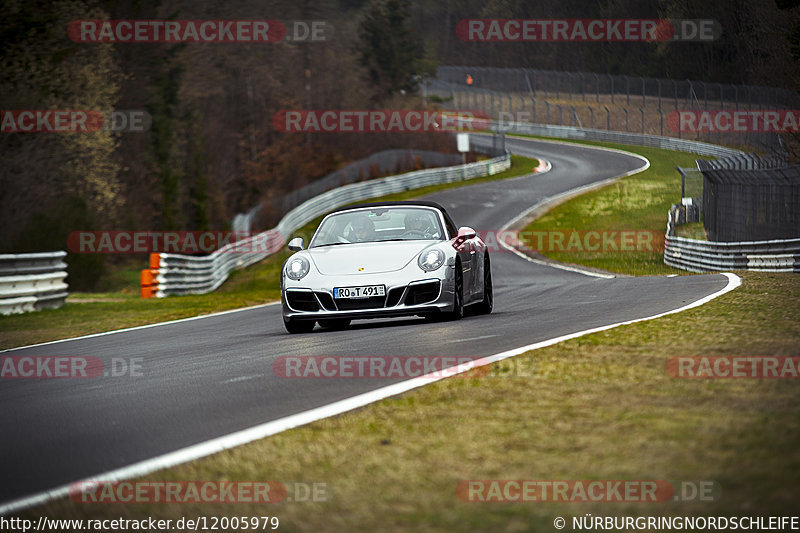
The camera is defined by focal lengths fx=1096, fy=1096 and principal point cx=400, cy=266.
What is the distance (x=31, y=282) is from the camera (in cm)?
A: 2009

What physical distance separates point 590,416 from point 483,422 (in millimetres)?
564

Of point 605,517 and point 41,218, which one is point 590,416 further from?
point 41,218

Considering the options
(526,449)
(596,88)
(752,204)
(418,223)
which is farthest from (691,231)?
(596,88)

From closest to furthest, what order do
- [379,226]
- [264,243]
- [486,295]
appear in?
[379,226], [486,295], [264,243]

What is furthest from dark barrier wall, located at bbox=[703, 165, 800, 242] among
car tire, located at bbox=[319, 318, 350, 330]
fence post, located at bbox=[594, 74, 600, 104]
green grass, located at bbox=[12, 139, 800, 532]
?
fence post, located at bbox=[594, 74, 600, 104]

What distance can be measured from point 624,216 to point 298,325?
114 feet

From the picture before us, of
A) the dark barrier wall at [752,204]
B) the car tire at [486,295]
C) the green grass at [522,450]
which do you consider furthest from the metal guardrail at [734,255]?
the green grass at [522,450]

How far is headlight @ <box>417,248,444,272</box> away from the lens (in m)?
12.0

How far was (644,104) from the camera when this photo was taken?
3174 inches

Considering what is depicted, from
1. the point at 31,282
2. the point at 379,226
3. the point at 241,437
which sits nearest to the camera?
the point at 241,437

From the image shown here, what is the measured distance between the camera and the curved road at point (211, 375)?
19.9ft

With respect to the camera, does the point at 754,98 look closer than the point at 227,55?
No

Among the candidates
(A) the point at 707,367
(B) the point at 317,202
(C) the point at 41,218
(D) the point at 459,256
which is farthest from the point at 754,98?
(A) the point at 707,367

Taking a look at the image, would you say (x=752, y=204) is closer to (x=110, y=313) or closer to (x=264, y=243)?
(x=110, y=313)
